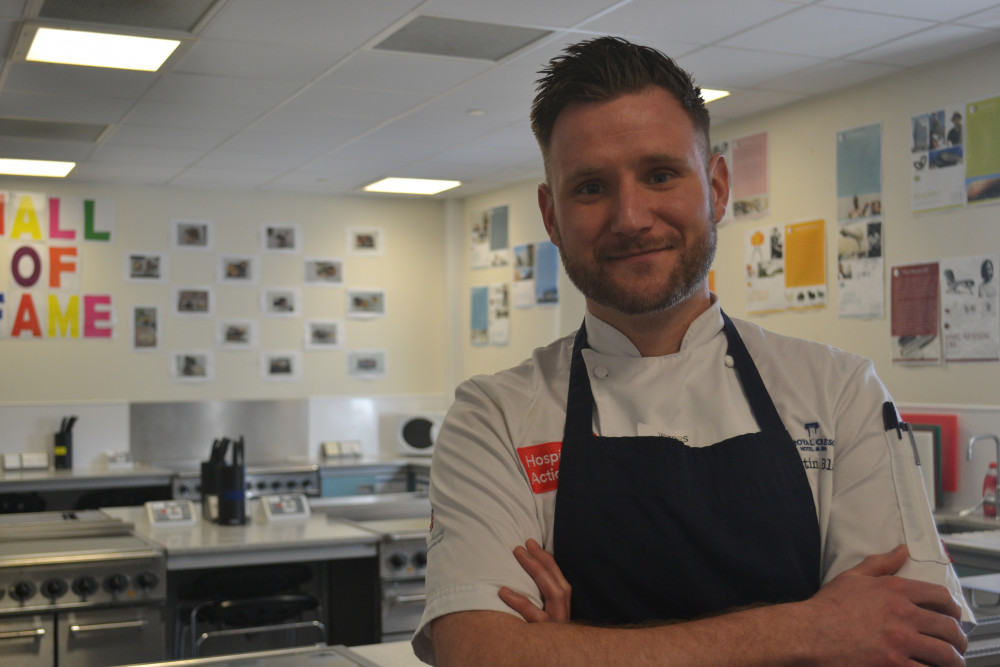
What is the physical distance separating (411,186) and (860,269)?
3.43 m

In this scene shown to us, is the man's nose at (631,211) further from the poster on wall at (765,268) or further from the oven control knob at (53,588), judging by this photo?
the poster on wall at (765,268)

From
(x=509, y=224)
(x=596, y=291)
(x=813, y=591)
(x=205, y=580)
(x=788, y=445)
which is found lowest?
(x=205, y=580)

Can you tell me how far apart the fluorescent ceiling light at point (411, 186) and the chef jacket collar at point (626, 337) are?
5696mm

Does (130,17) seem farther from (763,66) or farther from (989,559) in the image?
(989,559)

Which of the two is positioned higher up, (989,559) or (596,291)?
(596,291)

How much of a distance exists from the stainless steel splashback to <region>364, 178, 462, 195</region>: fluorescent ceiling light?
62.6 inches

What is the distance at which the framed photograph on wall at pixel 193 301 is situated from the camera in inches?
280

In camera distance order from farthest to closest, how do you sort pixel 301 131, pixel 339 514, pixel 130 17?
pixel 301 131
pixel 339 514
pixel 130 17

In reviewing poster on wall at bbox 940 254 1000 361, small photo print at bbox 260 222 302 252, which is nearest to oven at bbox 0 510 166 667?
poster on wall at bbox 940 254 1000 361

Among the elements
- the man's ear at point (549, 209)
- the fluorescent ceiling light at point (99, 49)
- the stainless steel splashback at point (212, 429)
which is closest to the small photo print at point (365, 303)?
the stainless steel splashback at point (212, 429)

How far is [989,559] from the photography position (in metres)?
3.43

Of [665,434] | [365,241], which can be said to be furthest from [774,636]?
[365,241]

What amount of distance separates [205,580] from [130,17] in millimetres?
1984

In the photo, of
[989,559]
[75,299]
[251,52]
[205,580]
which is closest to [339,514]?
[205,580]
